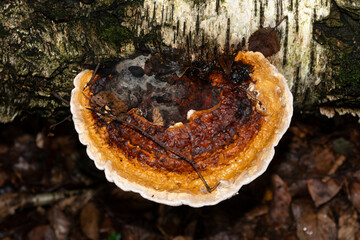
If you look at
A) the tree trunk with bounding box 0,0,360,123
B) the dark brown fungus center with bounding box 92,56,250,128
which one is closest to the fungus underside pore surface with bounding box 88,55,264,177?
the dark brown fungus center with bounding box 92,56,250,128

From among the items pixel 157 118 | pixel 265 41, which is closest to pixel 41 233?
pixel 157 118

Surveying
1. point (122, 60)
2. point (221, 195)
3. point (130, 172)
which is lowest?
point (221, 195)

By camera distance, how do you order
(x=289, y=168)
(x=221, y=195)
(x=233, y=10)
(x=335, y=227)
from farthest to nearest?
(x=289, y=168) < (x=335, y=227) < (x=233, y=10) < (x=221, y=195)

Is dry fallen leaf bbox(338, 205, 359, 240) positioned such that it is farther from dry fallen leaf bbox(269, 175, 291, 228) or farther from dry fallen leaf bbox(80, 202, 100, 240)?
dry fallen leaf bbox(80, 202, 100, 240)

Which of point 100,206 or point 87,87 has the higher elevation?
point 87,87

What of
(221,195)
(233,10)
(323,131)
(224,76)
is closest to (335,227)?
(323,131)

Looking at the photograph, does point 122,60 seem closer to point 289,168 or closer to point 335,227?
point 289,168
